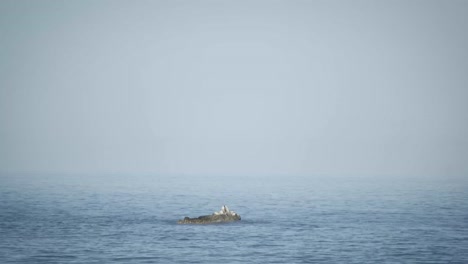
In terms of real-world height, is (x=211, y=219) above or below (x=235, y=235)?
above

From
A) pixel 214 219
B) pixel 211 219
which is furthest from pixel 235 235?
pixel 214 219

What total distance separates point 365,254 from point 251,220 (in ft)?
105

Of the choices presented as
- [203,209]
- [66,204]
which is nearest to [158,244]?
[203,209]

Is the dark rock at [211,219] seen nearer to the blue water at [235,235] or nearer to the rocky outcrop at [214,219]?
the rocky outcrop at [214,219]

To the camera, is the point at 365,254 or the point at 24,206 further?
the point at 24,206

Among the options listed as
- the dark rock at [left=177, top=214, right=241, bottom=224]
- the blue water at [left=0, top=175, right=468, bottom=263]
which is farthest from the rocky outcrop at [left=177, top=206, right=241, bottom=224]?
the blue water at [left=0, top=175, right=468, bottom=263]

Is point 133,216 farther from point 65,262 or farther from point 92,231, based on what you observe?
point 65,262

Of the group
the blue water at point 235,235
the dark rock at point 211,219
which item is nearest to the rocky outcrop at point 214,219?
the dark rock at point 211,219

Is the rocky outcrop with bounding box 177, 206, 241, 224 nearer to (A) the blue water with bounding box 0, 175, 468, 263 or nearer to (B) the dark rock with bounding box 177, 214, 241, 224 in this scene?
(B) the dark rock with bounding box 177, 214, 241, 224

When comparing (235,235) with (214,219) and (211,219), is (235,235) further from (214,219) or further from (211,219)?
(214,219)

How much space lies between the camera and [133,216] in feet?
339

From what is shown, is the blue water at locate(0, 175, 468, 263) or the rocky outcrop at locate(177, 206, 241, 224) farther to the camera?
the rocky outcrop at locate(177, 206, 241, 224)

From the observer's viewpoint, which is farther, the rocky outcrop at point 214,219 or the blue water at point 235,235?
the rocky outcrop at point 214,219

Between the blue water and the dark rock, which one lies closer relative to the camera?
the blue water
